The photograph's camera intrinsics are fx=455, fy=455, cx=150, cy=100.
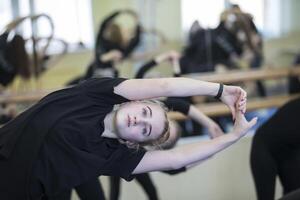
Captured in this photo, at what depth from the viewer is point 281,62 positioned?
13.3 feet

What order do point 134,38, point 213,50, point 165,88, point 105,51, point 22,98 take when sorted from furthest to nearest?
point 134,38 → point 213,50 → point 105,51 → point 22,98 → point 165,88

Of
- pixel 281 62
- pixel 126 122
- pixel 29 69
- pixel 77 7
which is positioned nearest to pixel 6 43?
→ pixel 29 69

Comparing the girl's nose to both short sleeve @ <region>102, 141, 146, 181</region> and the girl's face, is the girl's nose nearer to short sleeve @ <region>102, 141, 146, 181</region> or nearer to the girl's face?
the girl's face

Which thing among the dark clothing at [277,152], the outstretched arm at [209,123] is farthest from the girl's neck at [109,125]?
the dark clothing at [277,152]

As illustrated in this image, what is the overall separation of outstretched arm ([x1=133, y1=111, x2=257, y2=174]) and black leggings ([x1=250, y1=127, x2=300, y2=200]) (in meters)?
0.48

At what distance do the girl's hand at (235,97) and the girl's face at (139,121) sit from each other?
0.20m

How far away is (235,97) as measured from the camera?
1350mm

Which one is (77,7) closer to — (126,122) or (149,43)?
(149,43)

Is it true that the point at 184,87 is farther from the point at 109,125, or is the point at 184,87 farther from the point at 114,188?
the point at 114,188

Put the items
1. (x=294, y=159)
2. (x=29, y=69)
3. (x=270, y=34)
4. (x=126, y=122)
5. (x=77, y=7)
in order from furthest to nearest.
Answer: (x=270, y=34) < (x=77, y=7) < (x=29, y=69) < (x=294, y=159) < (x=126, y=122)

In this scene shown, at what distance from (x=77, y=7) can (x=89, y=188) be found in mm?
2417

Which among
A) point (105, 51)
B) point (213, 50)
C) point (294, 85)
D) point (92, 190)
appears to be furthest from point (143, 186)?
point (213, 50)

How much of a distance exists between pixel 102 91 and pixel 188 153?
1.13 ft

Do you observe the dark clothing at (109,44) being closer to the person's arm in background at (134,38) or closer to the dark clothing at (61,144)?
the person's arm in background at (134,38)
